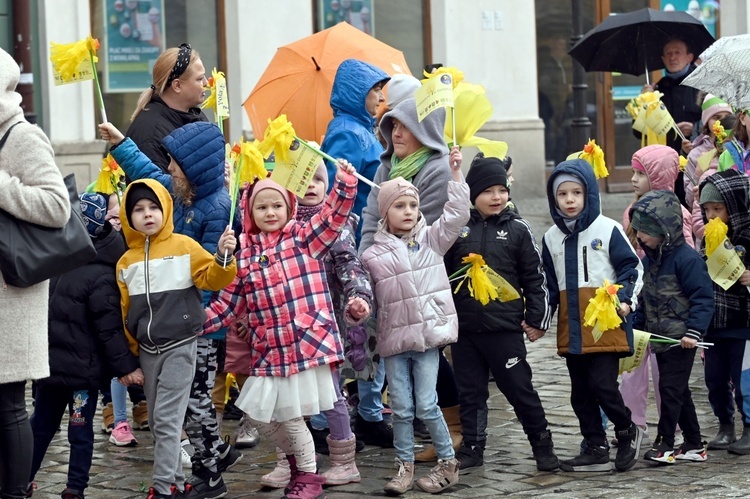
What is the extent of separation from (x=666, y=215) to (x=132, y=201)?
2.61 metres

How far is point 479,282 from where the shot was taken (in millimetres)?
6684

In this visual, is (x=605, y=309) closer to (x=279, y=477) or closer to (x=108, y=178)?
(x=279, y=477)

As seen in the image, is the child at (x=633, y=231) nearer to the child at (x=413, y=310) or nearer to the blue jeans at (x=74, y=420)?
the child at (x=413, y=310)

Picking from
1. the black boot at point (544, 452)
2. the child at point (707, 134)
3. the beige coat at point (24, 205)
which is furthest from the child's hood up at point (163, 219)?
the child at point (707, 134)

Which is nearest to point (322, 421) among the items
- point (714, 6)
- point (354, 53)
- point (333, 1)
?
point (354, 53)

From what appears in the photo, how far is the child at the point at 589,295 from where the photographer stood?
22.4 ft

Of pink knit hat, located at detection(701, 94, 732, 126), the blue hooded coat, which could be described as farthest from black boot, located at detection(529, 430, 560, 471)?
pink knit hat, located at detection(701, 94, 732, 126)

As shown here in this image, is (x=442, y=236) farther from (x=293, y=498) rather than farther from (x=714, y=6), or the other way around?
(x=714, y=6)

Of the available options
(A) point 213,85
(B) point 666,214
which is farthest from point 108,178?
(B) point 666,214

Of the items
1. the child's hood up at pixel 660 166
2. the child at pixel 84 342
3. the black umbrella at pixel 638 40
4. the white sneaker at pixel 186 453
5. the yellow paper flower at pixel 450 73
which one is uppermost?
the black umbrella at pixel 638 40

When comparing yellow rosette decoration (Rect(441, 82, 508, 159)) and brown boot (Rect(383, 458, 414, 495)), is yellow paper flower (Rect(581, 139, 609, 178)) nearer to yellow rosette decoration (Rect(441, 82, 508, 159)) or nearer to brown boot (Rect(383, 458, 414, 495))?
yellow rosette decoration (Rect(441, 82, 508, 159))

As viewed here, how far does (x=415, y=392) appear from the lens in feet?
A: 21.8

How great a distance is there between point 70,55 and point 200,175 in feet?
2.87

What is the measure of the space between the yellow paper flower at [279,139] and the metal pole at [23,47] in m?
5.85
